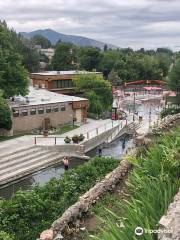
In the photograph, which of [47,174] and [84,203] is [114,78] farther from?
[84,203]

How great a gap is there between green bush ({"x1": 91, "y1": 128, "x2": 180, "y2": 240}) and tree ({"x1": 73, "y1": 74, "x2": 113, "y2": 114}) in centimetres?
3345

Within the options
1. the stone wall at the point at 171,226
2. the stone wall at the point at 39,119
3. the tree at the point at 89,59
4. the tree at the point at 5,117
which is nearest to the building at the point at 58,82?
the stone wall at the point at 39,119

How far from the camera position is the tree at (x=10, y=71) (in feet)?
119

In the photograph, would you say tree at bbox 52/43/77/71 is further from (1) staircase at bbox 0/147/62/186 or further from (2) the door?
(1) staircase at bbox 0/147/62/186

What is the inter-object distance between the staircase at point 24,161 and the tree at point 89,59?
157 ft

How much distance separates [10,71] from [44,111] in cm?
432

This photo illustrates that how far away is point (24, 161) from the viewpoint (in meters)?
28.2

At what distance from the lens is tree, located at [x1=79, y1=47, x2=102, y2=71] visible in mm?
77250

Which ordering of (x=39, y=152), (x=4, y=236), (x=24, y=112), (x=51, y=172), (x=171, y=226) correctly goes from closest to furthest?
(x=171, y=226) → (x=4, y=236) → (x=51, y=172) → (x=39, y=152) → (x=24, y=112)

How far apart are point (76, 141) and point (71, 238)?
23.0 metres

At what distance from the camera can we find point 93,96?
46.3 meters

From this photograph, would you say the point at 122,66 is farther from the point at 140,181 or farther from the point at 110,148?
the point at 140,181

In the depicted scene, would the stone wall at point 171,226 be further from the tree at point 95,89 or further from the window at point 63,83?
the window at point 63,83

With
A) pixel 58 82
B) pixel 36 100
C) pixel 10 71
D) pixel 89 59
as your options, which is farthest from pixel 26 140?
pixel 89 59
